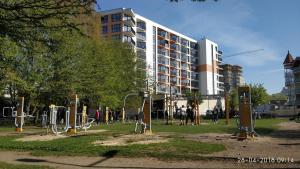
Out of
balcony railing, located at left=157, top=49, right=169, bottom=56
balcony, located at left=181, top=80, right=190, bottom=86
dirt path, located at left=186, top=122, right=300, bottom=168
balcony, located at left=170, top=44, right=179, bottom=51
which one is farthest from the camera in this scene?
balcony, located at left=181, top=80, right=190, bottom=86

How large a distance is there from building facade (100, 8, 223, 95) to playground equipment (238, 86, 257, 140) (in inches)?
3159

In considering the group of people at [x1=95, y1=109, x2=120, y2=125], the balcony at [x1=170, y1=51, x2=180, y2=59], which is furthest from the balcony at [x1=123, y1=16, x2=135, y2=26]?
the group of people at [x1=95, y1=109, x2=120, y2=125]

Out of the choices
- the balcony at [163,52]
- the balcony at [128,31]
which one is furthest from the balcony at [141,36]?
the balcony at [163,52]

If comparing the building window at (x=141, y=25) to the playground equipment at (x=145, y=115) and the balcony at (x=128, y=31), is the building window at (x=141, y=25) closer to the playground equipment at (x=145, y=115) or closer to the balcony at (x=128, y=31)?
the balcony at (x=128, y=31)

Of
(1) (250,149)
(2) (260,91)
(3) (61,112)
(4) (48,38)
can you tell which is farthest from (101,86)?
(2) (260,91)

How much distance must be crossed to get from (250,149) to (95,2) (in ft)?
26.1

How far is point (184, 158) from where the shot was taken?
1288 centimetres

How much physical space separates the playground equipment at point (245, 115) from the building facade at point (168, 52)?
80.2 meters

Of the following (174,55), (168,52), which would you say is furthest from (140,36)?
(174,55)

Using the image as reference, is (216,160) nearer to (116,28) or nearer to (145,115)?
(145,115)

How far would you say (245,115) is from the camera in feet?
59.7

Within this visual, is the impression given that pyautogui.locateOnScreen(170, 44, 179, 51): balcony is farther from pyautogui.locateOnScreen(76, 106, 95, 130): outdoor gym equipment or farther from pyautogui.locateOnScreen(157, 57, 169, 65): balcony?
pyautogui.locateOnScreen(76, 106, 95, 130): outdoor gym equipment

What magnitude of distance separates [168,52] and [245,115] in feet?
394

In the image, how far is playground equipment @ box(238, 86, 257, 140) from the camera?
17641 millimetres
